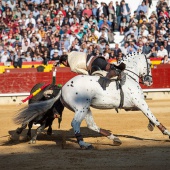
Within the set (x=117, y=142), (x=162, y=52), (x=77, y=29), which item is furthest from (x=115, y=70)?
(x=77, y=29)

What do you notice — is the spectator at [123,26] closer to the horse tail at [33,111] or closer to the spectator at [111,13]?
the spectator at [111,13]

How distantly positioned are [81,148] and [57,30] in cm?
1214

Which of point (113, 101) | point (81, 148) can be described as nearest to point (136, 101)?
point (113, 101)

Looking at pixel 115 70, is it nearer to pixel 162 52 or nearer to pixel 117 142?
pixel 117 142

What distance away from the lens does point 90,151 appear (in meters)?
10.4

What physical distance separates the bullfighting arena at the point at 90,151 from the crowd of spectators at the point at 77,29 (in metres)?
6.90

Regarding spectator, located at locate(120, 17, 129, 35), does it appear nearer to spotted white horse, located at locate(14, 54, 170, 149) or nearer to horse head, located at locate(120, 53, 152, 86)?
horse head, located at locate(120, 53, 152, 86)

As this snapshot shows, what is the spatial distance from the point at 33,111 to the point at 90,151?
4.09 ft

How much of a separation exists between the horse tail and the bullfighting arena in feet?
1.59

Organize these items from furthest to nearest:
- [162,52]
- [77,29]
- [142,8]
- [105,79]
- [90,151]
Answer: [142,8] < [77,29] < [162,52] < [105,79] < [90,151]

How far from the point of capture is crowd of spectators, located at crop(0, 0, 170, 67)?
70.5 feet

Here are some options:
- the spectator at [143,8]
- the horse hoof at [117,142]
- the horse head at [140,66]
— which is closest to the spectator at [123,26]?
the spectator at [143,8]

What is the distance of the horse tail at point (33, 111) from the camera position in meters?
10.9

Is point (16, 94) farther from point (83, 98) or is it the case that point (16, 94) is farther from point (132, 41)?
point (83, 98)
